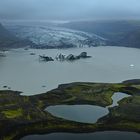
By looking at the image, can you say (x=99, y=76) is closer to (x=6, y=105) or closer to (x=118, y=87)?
(x=118, y=87)

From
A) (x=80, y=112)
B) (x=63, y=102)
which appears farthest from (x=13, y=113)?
(x=63, y=102)

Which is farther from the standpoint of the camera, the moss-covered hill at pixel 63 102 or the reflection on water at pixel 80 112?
the reflection on water at pixel 80 112

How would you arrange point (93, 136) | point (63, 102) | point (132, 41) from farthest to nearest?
point (132, 41) < point (63, 102) < point (93, 136)

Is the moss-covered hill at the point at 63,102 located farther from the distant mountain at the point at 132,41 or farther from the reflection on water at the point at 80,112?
the distant mountain at the point at 132,41

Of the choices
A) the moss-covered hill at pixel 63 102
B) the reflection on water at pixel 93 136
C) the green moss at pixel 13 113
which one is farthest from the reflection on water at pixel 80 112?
the reflection on water at pixel 93 136

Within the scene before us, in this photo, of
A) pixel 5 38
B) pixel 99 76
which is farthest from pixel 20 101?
pixel 5 38

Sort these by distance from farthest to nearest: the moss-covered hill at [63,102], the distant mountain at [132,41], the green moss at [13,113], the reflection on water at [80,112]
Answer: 1. the distant mountain at [132,41]
2. the reflection on water at [80,112]
3. the green moss at [13,113]
4. the moss-covered hill at [63,102]

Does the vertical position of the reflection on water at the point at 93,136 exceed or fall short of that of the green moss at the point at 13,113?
it falls short

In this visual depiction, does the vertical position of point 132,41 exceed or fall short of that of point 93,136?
it falls short

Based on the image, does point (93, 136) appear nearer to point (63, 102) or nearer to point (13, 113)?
point (13, 113)

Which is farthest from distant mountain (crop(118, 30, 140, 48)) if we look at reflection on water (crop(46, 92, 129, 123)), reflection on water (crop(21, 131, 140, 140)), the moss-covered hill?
reflection on water (crop(21, 131, 140, 140))
